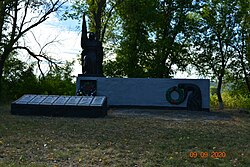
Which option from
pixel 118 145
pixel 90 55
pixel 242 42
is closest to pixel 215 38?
pixel 242 42

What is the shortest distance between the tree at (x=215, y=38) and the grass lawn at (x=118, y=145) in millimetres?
10541

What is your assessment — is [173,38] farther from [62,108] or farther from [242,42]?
[62,108]

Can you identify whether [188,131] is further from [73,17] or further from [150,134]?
[73,17]

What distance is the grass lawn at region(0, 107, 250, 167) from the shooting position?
552cm

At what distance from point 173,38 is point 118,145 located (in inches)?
593

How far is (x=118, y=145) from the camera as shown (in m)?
6.67

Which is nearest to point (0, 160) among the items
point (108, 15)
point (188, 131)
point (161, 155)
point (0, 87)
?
point (161, 155)

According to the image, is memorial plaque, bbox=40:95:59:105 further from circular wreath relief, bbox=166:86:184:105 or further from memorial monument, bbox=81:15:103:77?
circular wreath relief, bbox=166:86:184:105

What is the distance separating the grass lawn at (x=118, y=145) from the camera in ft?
18.1

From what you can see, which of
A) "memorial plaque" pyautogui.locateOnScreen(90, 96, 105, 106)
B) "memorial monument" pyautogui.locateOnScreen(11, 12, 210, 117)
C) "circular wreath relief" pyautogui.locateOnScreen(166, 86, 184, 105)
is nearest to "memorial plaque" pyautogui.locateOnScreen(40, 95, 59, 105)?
"memorial plaque" pyautogui.locateOnScreen(90, 96, 105, 106)

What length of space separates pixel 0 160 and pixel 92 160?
1277 mm
